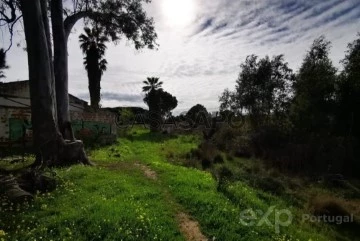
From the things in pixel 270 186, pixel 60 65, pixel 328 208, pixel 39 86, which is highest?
pixel 60 65

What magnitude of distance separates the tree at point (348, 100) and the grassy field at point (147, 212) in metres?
15.5

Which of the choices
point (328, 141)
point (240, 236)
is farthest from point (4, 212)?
point (328, 141)

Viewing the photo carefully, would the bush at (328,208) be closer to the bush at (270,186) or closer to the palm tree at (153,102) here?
the bush at (270,186)

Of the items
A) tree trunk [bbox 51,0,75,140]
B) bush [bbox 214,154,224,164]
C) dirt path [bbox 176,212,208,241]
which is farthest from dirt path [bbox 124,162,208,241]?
bush [bbox 214,154,224,164]

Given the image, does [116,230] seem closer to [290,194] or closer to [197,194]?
[197,194]

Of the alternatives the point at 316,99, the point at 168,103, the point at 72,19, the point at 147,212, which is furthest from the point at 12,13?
the point at 168,103

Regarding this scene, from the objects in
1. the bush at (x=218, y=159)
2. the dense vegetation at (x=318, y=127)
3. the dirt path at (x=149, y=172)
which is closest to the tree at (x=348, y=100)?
the dense vegetation at (x=318, y=127)

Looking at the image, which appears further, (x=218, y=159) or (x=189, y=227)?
(x=218, y=159)

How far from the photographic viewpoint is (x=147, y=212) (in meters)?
8.28

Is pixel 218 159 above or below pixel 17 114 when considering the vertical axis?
below

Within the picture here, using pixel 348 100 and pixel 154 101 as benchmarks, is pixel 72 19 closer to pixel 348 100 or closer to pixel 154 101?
pixel 348 100

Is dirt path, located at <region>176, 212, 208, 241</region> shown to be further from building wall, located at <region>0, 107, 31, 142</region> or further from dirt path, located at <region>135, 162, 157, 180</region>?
building wall, located at <region>0, 107, 31, 142</region>

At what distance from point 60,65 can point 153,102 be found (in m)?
41.9

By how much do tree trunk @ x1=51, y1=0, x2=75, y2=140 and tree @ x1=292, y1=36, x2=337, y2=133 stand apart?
19329mm
